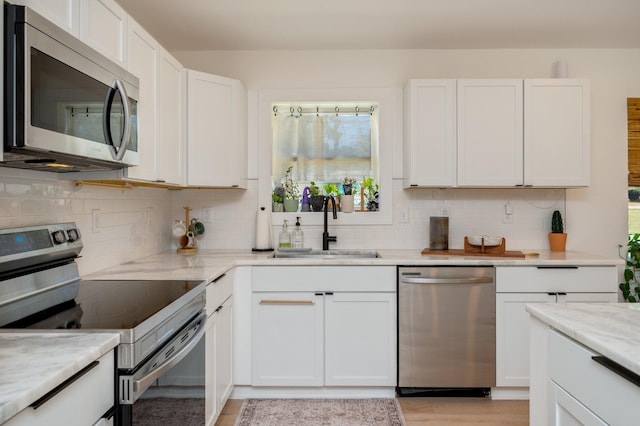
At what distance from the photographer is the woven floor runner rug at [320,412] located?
2.53 meters

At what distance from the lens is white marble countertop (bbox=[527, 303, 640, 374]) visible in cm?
106

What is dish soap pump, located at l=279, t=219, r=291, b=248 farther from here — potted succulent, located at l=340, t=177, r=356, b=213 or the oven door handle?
the oven door handle

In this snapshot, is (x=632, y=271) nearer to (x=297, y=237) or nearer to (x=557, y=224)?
(x=557, y=224)

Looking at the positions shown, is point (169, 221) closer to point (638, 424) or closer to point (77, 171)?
point (77, 171)

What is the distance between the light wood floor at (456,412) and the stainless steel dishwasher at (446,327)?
11cm

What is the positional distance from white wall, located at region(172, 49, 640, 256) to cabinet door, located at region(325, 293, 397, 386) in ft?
2.36

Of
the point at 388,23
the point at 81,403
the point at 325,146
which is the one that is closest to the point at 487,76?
the point at 388,23

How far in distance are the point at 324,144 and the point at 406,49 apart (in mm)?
983

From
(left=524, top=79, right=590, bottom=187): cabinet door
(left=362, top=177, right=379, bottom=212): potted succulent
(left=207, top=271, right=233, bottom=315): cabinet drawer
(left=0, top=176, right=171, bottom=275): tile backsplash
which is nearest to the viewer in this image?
(left=0, top=176, right=171, bottom=275): tile backsplash

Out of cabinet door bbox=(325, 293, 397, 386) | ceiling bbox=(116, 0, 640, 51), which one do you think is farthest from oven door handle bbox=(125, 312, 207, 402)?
ceiling bbox=(116, 0, 640, 51)

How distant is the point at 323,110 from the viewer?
3586 millimetres

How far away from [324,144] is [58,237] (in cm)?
221

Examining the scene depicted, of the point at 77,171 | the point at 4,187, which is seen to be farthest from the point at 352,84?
the point at 4,187

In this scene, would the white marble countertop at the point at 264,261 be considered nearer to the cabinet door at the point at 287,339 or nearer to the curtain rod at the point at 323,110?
the cabinet door at the point at 287,339
